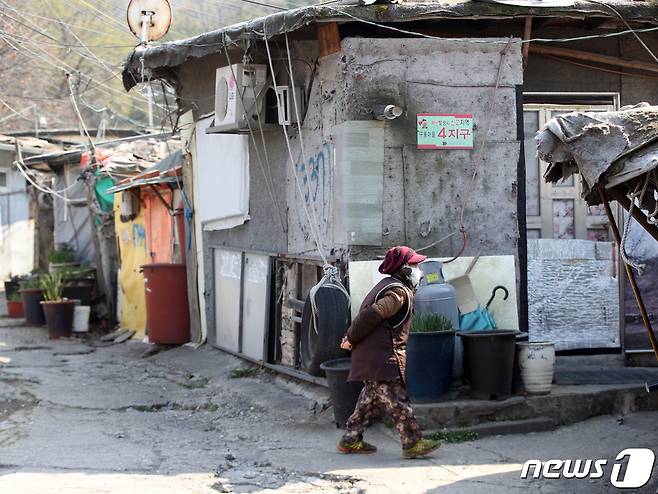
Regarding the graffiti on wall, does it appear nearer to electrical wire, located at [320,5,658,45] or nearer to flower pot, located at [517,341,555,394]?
electrical wire, located at [320,5,658,45]

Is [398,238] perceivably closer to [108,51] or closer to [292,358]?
[292,358]

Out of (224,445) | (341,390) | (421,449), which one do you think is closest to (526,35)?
(341,390)

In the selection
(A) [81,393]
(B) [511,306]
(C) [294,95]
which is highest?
(C) [294,95]

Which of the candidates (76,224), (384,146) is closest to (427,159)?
(384,146)

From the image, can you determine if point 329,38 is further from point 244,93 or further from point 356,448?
point 356,448

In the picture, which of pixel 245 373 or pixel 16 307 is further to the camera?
pixel 16 307

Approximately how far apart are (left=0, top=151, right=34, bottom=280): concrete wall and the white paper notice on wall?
12778 mm

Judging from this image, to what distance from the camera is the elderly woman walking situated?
7.52 metres

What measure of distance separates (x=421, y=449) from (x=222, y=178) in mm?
5968

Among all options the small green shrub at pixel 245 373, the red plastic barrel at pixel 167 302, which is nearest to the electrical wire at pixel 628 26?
the small green shrub at pixel 245 373

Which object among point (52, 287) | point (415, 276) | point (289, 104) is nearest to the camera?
point (415, 276)

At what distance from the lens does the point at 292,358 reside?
35.6ft

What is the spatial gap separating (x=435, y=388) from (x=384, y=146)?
2414 mm

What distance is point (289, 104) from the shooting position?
34.0 feet
